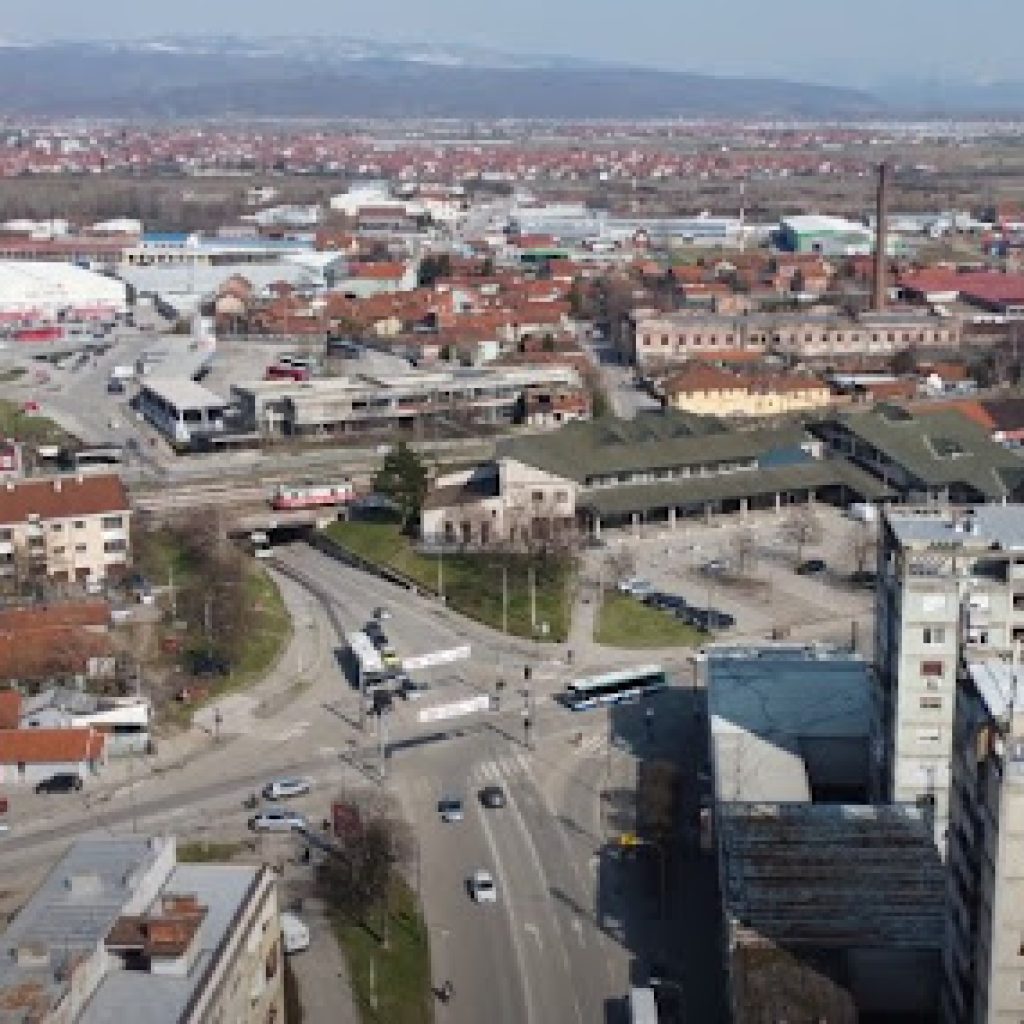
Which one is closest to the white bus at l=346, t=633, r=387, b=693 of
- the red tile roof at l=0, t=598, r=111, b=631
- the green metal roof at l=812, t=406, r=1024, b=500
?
the red tile roof at l=0, t=598, r=111, b=631

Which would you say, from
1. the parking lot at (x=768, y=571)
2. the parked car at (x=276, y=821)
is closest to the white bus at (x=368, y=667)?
the parked car at (x=276, y=821)

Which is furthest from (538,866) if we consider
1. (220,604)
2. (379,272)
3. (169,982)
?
(379,272)

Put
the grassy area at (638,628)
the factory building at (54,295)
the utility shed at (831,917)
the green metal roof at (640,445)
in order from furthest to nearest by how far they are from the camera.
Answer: the factory building at (54,295) → the green metal roof at (640,445) → the grassy area at (638,628) → the utility shed at (831,917)

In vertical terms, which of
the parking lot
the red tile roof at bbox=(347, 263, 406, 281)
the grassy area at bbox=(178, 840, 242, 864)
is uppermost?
the red tile roof at bbox=(347, 263, 406, 281)

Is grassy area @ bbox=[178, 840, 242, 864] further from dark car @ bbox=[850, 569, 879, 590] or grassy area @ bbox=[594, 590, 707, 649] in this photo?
dark car @ bbox=[850, 569, 879, 590]

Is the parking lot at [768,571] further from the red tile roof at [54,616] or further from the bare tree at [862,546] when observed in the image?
the red tile roof at [54,616]
